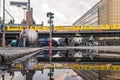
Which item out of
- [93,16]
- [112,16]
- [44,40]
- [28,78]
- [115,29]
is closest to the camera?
[28,78]

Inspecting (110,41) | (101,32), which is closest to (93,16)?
(110,41)

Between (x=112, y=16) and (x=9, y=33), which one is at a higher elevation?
(x=112, y=16)

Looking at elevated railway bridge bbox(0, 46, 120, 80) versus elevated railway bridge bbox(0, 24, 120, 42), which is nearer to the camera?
elevated railway bridge bbox(0, 46, 120, 80)

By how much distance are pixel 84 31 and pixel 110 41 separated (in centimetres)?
5512

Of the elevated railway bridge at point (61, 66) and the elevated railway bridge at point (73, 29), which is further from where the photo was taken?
the elevated railway bridge at point (73, 29)

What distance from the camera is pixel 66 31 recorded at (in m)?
Result: 74.9

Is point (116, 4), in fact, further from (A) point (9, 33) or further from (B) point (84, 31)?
(A) point (9, 33)

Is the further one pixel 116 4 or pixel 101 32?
pixel 116 4

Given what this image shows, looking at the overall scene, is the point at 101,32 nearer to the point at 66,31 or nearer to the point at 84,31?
the point at 84,31

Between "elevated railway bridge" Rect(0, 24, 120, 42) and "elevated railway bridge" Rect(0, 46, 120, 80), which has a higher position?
"elevated railway bridge" Rect(0, 24, 120, 42)

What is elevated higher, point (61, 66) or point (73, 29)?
point (73, 29)

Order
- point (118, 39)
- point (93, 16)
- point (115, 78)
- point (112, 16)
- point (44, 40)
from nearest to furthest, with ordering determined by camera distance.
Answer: point (115, 78) < point (44, 40) < point (118, 39) < point (112, 16) < point (93, 16)

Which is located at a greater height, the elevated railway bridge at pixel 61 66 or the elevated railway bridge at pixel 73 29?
the elevated railway bridge at pixel 73 29

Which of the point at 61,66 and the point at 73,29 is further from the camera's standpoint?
the point at 73,29
